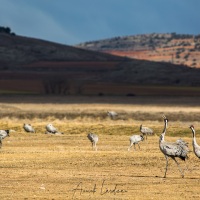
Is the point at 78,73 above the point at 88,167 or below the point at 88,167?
above

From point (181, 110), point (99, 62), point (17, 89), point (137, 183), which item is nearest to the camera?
point (137, 183)

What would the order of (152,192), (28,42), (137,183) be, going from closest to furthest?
(152,192) → (137,183) → (28,42)

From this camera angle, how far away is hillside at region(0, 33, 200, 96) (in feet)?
370

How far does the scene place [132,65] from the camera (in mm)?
154125

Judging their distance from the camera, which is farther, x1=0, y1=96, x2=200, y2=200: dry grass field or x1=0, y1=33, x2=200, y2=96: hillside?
x1=0, y1=33, x2=200, y2=96: hillside

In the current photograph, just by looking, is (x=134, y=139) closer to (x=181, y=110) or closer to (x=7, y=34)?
(x=181, y=110)

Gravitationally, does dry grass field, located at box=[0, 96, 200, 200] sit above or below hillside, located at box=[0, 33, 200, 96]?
below

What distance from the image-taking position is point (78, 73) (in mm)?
149250

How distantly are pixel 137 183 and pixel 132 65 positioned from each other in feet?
431

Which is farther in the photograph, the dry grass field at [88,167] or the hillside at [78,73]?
the hillside at [78,73]

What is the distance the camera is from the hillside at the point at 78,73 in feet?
370

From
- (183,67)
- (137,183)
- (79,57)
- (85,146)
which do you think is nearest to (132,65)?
(183,67)

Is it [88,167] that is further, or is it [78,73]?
[78,73]

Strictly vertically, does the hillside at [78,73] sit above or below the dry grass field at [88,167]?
above
